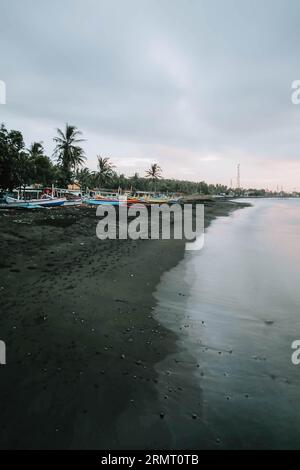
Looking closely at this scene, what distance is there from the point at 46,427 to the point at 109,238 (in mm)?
14627

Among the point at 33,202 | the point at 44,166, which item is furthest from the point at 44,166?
the point at 33,202

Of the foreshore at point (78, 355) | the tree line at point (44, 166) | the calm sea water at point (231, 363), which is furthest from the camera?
the tree line at point (44, 166)

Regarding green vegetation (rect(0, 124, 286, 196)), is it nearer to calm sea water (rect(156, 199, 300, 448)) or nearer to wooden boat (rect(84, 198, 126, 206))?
wooden boat (rect(84, 198, 126, 206))

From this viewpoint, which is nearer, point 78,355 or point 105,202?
point 78,355

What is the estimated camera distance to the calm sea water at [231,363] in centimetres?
388

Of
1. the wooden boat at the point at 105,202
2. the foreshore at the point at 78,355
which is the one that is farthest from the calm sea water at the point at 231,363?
the wooden boat at the point at 105,202

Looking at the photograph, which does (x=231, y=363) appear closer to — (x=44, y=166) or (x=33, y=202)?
(x=33, y=202)

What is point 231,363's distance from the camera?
18.0 feet

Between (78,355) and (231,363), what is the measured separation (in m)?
2.99

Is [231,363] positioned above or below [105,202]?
below

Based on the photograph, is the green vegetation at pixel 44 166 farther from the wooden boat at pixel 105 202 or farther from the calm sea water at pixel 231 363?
the calm sea water at pixel 231 363

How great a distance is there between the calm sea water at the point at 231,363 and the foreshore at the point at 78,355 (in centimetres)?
40

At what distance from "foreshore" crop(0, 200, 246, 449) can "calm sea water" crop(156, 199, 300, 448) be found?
0.40 meters
